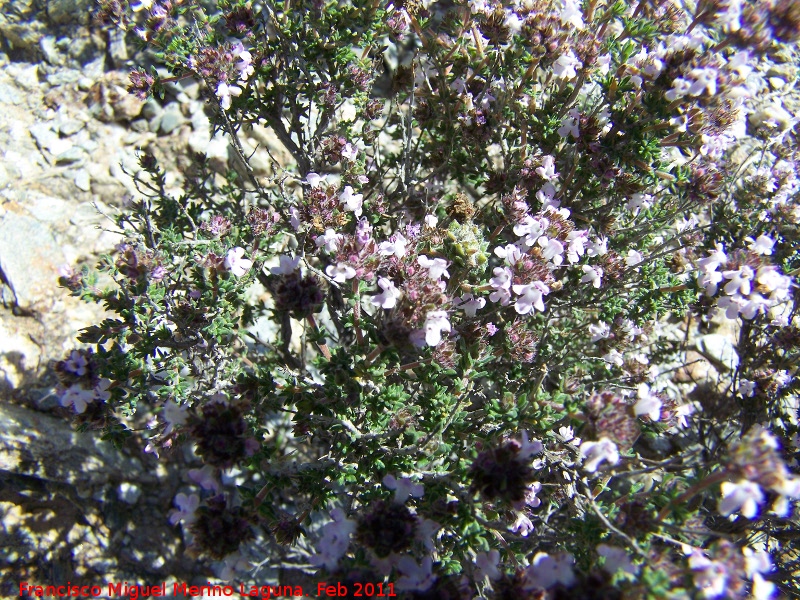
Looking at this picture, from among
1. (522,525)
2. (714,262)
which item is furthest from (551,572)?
(714,262)

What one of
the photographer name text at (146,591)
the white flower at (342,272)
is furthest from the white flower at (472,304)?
the photographer name text at (146,591)

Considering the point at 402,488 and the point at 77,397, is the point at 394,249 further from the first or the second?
the point at 77,397

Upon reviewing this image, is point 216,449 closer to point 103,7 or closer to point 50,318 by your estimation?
point 50,318

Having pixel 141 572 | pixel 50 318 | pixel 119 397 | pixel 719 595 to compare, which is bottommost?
pixel 141 572

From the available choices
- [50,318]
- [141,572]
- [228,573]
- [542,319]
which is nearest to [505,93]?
[542,319]

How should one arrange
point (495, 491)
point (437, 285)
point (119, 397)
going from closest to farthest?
1. point (495, 491)
2. point (437, 285)
3. point (119, 397)

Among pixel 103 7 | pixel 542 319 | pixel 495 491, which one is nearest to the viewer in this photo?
pixel 495 491

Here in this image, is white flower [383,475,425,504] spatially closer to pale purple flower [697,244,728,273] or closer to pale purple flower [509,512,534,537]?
pale purple flower [509,512,534,537]
